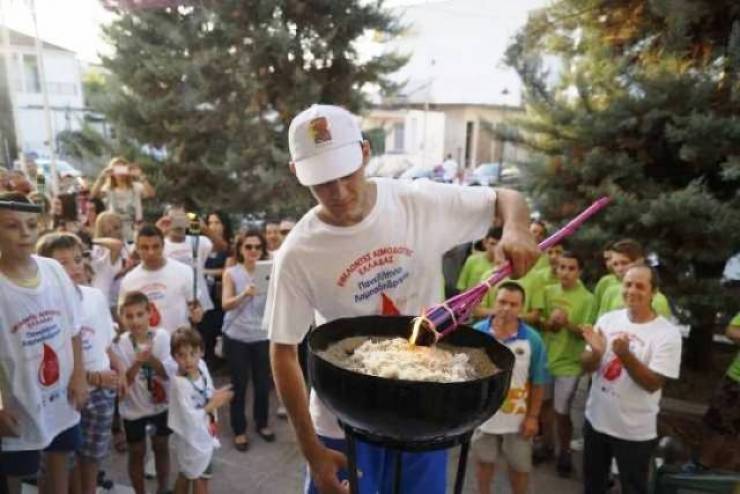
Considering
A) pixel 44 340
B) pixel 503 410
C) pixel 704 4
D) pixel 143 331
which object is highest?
pixel 704 4

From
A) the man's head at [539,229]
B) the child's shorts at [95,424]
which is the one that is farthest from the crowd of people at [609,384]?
the child's shorts at [95,424]

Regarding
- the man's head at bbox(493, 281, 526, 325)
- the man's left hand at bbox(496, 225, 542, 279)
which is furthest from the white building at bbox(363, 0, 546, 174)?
the man's left hand at bbox(496, 225, 542, 279)

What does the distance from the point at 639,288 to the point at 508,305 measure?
0.78m

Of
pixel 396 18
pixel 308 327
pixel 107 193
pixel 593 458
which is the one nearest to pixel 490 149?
pixel 396 18

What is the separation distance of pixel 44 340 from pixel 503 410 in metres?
2.66

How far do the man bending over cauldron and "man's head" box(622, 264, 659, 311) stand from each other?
5.87 ft

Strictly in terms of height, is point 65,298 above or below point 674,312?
above

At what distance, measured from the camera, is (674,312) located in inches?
203

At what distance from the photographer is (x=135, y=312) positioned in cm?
362

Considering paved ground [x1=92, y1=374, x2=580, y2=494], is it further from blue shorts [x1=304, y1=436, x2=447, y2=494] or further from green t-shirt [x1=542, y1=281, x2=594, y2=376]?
blue shorts [x1=304, y1=436, x2=447, y2=494]

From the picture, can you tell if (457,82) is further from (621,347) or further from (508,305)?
Result: (621,347)

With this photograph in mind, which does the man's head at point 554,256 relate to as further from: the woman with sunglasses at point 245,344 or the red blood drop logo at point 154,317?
the red blood drop logo at point 154,317

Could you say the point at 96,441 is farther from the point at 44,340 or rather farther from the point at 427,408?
the point at 427,408

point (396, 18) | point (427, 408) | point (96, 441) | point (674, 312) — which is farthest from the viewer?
point (396, 18)
